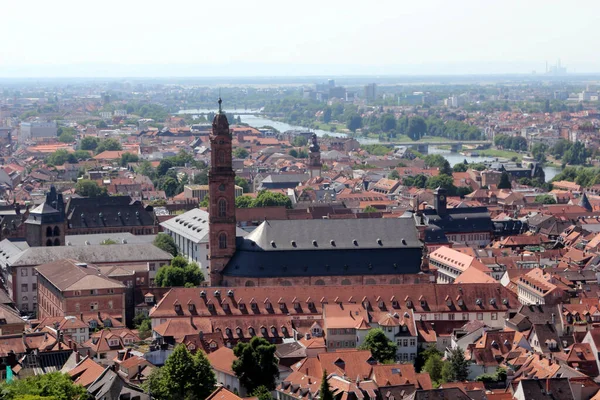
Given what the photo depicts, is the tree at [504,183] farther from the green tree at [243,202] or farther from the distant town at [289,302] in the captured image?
the green tree at [243,202]

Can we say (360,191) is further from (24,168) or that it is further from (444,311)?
(444,311)

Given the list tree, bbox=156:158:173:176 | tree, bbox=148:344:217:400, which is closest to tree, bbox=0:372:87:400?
tree, bbox=148:344:217:400

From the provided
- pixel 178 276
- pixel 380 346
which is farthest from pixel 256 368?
pixel 178 276

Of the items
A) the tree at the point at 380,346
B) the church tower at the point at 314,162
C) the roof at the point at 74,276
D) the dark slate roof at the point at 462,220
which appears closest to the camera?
the tree at the point at 380,346

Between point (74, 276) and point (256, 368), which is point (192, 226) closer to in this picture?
point (74, 276)

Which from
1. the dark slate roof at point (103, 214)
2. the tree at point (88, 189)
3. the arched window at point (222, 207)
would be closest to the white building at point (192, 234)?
the dark slate roof at point (103, 214)

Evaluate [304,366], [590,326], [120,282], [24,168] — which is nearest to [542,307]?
[590,326]

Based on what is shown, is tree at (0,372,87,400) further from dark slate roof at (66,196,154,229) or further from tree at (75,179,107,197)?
tree at (75,179,107,197)
